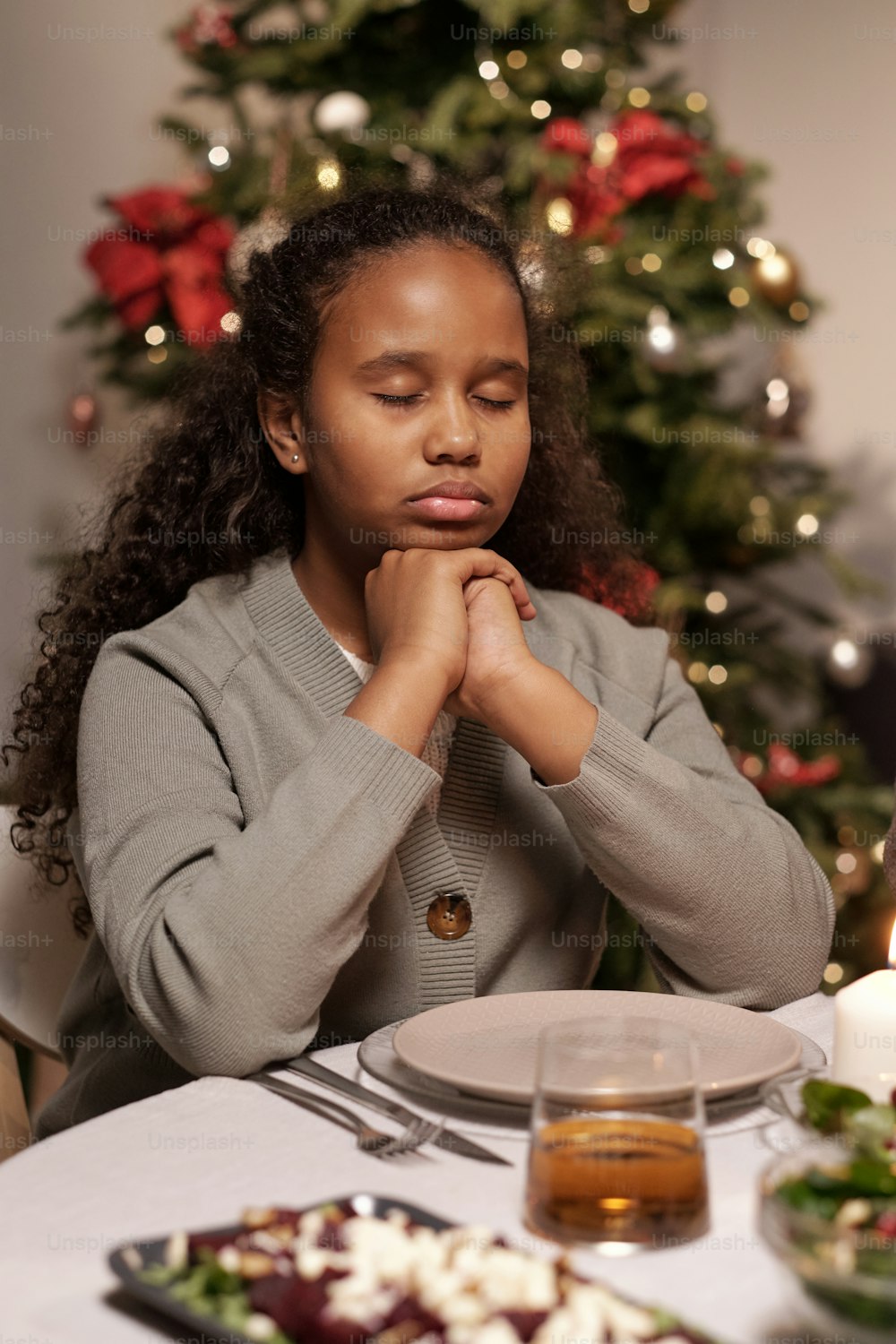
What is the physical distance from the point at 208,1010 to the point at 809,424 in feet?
9.79

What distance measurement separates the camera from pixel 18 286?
3.01 metres

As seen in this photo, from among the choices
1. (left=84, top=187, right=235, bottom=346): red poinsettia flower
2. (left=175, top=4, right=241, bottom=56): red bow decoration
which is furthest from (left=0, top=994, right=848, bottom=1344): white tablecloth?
(left=175, top=4, right=241, bottom=56): red bow decoration

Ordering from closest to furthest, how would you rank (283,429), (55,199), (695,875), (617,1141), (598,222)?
(617,1141)
(695,875)
(283,429)
(598,222)
(55,199)

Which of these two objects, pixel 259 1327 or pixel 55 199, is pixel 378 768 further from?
pixel 55 199

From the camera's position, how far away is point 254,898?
96 centimetres

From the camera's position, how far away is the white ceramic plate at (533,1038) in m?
0.81

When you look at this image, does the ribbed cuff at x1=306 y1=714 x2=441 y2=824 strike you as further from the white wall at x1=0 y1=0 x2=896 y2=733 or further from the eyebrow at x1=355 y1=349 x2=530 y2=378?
the white wall at x1=0 y1=0 x2=896 y2=733

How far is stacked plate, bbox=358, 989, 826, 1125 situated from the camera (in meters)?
0.81

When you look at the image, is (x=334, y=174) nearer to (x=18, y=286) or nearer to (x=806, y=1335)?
(x=18, y=286)

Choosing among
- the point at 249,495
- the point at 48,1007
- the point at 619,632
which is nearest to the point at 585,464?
the point at 619,632

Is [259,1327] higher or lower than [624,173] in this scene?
lower

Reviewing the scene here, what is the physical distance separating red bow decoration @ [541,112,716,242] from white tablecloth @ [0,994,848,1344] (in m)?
1.95

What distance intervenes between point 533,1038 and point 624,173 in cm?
196

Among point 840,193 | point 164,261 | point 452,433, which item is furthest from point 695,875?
point 840,193
